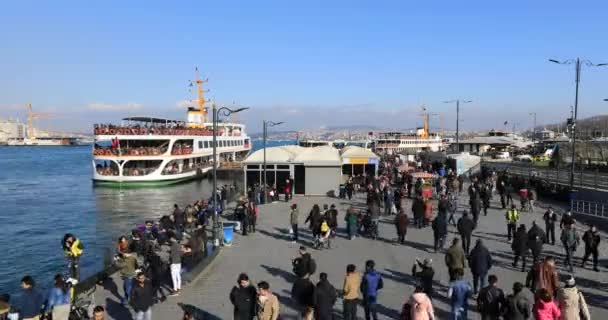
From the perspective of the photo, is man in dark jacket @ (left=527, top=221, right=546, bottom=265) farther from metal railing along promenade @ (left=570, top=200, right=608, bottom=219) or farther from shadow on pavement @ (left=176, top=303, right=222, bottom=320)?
metal railing along promenade @ (left=570, top=200, right=608, bottom=219)

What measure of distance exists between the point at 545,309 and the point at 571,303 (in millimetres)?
713

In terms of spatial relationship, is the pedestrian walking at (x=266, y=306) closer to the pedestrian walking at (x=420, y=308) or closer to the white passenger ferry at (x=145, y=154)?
the pedestrian walking at (x=420, y=308)

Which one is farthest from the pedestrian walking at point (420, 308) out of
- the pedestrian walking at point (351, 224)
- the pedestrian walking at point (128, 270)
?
the pedestrian walking at point (351, 224)

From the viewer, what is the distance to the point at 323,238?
14.9 meters

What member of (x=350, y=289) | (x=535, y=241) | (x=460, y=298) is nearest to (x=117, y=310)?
(x=350, y=289)

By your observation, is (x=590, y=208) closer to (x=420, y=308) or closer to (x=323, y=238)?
(x=323, y=238)

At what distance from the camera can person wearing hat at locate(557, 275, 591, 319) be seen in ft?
25.6

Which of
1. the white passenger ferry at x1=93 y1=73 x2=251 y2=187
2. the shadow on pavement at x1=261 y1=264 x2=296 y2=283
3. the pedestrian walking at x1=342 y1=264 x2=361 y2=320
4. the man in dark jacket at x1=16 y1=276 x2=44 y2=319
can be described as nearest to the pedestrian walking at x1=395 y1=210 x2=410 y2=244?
the shadow on pavement at x1=261 y1=264 x2=296 y2=283

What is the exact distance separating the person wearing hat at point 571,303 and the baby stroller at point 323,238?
7.49 meters

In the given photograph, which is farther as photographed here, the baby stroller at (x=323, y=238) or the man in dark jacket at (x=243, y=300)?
the baby stroller at (x=323, y=238)

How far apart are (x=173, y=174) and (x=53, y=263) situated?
3106 centimetres

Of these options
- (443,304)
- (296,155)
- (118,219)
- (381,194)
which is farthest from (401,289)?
(118,219)

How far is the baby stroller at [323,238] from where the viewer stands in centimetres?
1469

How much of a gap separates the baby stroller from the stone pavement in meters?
0.31
